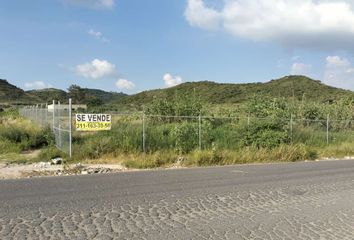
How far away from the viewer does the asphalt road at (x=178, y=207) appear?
24.2 ft

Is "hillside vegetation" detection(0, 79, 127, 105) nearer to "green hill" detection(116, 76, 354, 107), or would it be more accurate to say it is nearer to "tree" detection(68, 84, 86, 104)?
"tree" detection(68, 84, 86, 104)

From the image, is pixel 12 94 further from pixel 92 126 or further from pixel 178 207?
pixel 178 207

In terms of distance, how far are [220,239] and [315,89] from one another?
81.8 meters

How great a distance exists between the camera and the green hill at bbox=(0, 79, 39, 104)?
127 meters

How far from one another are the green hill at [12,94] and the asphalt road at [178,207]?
11816 cm

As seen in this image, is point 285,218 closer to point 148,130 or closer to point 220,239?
point 220,239

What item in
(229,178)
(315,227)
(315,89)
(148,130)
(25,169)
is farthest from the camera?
(315,89)

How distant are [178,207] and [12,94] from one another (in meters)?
131

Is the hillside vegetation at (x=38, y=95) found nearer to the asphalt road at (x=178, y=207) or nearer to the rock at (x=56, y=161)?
the rock at (x=56, y=161)

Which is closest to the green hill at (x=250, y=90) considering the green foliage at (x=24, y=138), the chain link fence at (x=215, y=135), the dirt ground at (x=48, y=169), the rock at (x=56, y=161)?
the chain link fence at (x=215, y=135)

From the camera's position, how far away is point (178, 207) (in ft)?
30.4

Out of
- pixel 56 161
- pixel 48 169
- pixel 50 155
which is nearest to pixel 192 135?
pixel 50 155

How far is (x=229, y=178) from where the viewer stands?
14.1m

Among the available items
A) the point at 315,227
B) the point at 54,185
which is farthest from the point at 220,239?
the point at 54,185
